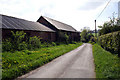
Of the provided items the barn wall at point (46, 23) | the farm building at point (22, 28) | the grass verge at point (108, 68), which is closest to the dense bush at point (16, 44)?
the farm building at point (22, 28)

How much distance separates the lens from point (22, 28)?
535 inches

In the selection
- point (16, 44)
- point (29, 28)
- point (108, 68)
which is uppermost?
point (29, 28)

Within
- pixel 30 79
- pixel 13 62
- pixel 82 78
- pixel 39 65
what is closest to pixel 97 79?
pixel 82 78

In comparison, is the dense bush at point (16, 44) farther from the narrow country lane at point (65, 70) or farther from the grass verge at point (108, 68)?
the grass verge at point (108, 68)

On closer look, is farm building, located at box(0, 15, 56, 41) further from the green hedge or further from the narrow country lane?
the green hedge

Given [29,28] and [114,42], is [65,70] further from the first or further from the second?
[29,28]

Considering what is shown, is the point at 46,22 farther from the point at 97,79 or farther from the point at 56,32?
the point at 97,79

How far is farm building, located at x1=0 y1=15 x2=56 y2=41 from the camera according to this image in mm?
11395

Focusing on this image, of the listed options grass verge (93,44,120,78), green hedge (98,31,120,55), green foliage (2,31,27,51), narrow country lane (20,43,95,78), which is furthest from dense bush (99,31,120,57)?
green foliage (2,31,27,51)

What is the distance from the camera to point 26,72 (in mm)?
5043

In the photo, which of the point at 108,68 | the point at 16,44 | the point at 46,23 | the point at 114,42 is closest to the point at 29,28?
the point at 16,44

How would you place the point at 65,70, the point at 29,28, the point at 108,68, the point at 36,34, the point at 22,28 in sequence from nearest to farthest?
1. the point at 108,68
2. the point at 65,70
3. the point at 22,28
4. the point at 29,28
5. the point at 36,34

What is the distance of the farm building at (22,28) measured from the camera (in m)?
11.4

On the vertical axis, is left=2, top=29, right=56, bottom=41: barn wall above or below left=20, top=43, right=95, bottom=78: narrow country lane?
above
